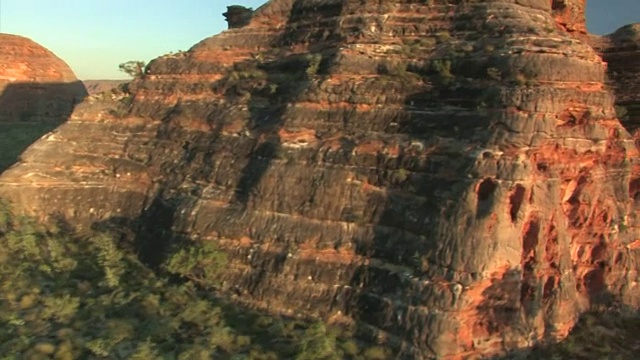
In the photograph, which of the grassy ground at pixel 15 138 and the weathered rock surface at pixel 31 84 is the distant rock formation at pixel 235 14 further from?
the weathered rock surface at pixel 31 84

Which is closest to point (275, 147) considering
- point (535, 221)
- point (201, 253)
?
point (201, 253)

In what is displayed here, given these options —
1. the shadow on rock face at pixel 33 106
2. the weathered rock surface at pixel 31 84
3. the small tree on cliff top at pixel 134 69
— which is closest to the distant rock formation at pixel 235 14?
the small tree on cliff top at pixel 134 69

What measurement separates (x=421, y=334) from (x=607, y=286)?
6291 millimetres

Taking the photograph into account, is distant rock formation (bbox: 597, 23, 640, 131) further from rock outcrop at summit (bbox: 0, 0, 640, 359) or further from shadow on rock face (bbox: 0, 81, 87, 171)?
shadow on rock face (bbox: 0, 81, 87, 171)

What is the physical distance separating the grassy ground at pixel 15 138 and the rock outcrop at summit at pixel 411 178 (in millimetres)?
15028

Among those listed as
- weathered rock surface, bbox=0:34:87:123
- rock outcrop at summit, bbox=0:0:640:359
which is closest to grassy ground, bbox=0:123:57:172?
weathered rock surface, bbox=0:34:87:123

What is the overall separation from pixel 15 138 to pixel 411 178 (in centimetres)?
3095

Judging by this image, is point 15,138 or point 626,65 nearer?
point 626,65

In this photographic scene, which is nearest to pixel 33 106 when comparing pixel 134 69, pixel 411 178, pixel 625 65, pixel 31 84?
pixel 31 84

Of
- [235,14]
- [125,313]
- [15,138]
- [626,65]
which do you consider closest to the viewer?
[125,313]

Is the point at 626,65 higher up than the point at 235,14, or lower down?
lower down

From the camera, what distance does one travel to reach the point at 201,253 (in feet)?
45.8

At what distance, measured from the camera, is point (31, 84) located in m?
42.1

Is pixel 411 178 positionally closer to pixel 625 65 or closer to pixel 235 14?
pixel 625 65
